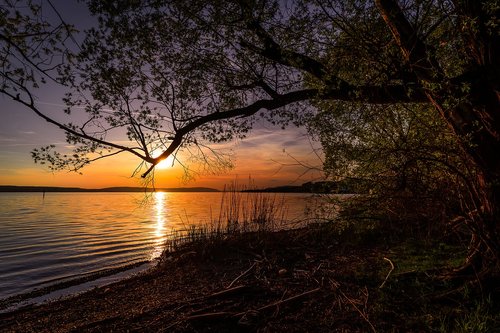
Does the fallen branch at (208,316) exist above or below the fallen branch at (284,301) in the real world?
below

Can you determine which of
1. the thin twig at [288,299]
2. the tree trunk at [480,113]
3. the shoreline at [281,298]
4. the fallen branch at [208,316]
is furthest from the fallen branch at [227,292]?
the tree trunk at [480,113]

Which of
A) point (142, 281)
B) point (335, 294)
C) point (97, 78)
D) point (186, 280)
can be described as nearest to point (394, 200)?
point (335, 294)

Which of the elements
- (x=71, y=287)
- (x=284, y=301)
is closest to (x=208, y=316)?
(x=284, y=301)

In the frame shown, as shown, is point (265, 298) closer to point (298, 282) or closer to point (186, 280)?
point (298, 282)

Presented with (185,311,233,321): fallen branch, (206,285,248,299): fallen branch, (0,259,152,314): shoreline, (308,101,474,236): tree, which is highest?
(308,101,474,236): tree

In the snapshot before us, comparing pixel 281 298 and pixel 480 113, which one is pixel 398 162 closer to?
pixel 480 113

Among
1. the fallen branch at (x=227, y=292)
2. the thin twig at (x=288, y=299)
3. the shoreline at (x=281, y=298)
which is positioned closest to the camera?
the shoreline at (x=281, y=298)

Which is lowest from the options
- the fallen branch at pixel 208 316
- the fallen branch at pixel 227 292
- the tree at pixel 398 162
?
the fallen branch at pixel 208 316

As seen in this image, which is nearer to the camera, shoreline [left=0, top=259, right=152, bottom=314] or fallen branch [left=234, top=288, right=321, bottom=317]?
fallen branch [left=234, top=288, right=321, bottom=317]

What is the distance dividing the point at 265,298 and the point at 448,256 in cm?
502

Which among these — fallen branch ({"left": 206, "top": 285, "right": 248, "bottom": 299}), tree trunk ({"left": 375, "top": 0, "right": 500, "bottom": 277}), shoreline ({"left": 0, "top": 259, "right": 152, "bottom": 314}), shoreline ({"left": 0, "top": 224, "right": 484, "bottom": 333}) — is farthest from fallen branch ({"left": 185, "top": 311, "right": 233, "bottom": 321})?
shoreline ({"left": 0, "top": 259, "right": 152, "bottom": 314})

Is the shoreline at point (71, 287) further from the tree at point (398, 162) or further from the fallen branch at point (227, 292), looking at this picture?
the tree at point (398, 162)

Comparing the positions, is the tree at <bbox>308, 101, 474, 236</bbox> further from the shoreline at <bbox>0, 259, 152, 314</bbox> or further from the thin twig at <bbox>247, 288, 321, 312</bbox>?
the shoreline at <bbox>0, 259, 152, 314</bbox>

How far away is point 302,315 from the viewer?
5195 millimetres
